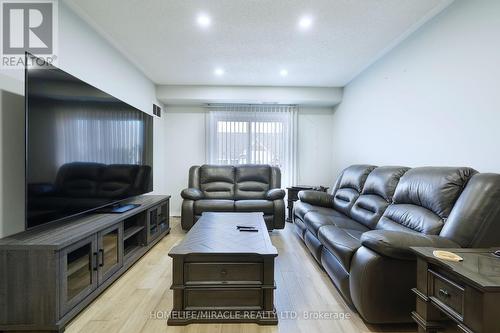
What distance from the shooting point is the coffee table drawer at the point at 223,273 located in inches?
66.2

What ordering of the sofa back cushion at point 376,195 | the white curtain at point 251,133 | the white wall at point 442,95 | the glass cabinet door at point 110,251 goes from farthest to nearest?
1. the white curtain at point 251,133
2. the sofa back cushion at point 376,195
3. the glass cabinet door at point 110,251
4. the white wall at point 442,95

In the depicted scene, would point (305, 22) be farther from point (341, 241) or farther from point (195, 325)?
point (195, 325)

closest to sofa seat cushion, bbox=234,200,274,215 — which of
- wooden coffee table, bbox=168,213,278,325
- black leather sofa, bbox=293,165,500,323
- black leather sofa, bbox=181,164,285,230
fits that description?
black leather sofa, bbox=181,164,285,230


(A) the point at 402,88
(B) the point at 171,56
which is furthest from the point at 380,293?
(B) the point at 171,56

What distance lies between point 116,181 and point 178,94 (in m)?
2.35

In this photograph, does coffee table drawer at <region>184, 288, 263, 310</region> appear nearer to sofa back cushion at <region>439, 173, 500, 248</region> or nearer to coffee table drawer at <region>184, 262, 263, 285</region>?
coffee table drawer at <region>184, 262, 263, 285</region>

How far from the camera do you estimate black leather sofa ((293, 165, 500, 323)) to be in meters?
1.43

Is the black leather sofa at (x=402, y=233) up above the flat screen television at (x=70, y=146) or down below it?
below

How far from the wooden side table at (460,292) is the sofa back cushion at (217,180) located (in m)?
3.14

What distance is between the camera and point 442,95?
7.09 feet

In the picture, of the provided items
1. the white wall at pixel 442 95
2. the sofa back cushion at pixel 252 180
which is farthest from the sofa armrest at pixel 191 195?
the white wall at pixel 442 95

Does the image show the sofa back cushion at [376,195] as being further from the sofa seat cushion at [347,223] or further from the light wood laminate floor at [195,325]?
the light wood laminate floor at [195,325]

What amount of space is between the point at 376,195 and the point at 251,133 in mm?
2708

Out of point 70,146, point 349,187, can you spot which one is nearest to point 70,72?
point 70,146
